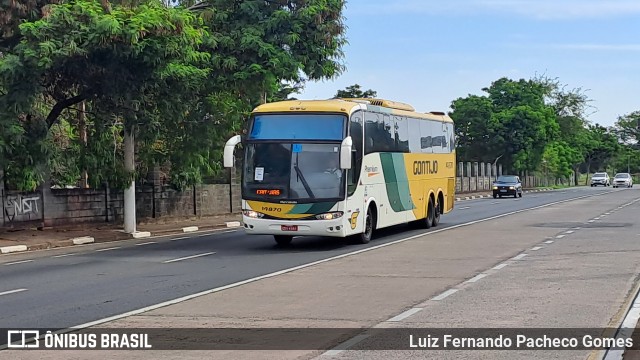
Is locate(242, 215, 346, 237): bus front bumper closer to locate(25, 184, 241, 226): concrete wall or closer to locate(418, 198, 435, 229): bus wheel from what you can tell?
locate(418, 198, 435, 229): bus wheel

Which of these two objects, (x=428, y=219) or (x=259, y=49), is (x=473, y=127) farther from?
(x=259, y=49)

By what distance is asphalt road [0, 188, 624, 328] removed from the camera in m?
11.5

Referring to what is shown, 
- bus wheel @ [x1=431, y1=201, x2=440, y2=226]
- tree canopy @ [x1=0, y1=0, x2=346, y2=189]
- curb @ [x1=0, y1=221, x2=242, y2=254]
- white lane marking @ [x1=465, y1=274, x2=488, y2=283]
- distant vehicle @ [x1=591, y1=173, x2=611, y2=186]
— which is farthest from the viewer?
distant vehicle @ [x1=591, y1=173, x2=611, y2=186]

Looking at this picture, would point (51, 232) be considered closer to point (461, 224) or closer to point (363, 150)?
point (363, 150)

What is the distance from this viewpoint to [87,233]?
2488cm

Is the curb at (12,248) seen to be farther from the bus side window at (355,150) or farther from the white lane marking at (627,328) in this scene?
the white lane marking at (627,328)

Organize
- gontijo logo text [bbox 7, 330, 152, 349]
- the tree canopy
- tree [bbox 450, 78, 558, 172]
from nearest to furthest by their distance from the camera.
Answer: gontijo logo text [bbox 7, 330, 152, 349] < the tree canopy < tree [bbox 450, 78, 558, 172]

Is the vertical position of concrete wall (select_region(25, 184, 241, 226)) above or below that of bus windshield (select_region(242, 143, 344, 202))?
below

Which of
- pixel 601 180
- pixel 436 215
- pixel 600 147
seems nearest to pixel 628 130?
pixel 600 147

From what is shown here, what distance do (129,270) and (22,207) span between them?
→ 9.59 metres

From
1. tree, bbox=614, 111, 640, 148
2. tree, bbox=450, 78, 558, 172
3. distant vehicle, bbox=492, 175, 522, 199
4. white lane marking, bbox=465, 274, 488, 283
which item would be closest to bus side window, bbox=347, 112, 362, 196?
white lane marking, bbox=465, 274, 488, 283

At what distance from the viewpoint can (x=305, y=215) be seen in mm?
18984

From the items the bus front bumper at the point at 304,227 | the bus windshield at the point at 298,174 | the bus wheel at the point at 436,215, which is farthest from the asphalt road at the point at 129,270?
the bus wheel at the point at 436,215

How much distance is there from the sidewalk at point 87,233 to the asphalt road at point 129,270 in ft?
2.86
